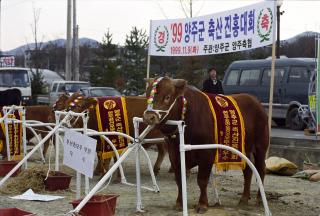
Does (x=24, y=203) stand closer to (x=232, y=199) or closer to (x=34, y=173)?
(x=34, y=173)

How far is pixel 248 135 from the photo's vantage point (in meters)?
7.61

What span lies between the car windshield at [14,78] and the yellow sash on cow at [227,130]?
20.5 metres

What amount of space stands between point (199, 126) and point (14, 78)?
845 inches

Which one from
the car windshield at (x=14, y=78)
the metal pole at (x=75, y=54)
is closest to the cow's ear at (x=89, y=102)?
the car windshield at (x=14, y=78)

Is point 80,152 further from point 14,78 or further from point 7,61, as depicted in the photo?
point 7,61

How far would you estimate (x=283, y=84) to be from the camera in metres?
20.3

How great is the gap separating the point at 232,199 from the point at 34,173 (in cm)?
306

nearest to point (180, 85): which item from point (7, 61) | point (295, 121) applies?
point (295, 121)

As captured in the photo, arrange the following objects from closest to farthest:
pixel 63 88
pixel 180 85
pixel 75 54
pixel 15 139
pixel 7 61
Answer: pixel 180 85
pixel 15 139
pixel 63 88
pixel 75 54
pixel 7 61

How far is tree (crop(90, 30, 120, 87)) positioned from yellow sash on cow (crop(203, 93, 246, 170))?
3228 cm

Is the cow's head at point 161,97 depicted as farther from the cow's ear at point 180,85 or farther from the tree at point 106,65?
the tree at point 106,65

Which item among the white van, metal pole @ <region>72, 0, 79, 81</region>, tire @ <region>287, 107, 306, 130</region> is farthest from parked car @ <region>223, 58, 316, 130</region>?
metal pole @ <region>72, 0, 79, 81</region>

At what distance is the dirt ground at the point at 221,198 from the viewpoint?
7175mm

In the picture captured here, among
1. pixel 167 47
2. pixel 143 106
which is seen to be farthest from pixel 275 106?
pixel 143 106
